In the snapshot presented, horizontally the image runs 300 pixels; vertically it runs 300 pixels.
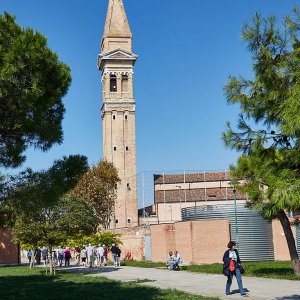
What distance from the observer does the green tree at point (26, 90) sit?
34.3 feet

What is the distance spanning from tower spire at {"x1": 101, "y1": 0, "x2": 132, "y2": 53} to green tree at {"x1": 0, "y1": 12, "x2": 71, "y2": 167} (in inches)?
2923

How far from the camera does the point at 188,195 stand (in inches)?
3000

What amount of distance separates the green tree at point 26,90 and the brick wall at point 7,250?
35.2 meters

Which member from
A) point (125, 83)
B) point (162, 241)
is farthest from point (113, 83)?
point (162, 241)

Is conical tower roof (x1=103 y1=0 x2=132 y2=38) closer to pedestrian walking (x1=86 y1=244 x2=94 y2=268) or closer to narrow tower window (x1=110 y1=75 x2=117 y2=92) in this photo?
narrow tower window (x1=110 y1=75 x2=117 y2=92)

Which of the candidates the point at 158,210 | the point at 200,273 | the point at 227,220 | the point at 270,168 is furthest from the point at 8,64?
the point at 158,210

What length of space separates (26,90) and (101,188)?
49964 millimetres

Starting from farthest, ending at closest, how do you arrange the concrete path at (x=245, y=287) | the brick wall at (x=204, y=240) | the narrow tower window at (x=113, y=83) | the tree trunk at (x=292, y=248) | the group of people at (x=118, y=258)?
the narrow tower window at (x=113, y=83) < the brick wall at (x=204, y=240) < the tree trunk at (x=292, y=248) < the group of people at (x=118, y=258) < the concrete path at (x=245, y=287)

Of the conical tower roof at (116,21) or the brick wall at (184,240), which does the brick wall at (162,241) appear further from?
the conical tower roof at (116,21)

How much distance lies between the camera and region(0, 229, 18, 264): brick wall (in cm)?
4581

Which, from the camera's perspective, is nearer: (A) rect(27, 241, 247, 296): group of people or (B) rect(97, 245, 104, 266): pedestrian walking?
(A) rect(27, 241, 247, 296): group of people

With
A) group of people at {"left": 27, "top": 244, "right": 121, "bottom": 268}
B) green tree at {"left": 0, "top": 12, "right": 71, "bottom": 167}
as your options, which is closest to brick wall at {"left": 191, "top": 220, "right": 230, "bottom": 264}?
group of people at {"left": 27, "top": 244, "right": 121, "bottom": 268}

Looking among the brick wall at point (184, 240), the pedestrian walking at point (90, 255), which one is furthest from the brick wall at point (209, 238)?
the pedestrian walking at point (90, 255)

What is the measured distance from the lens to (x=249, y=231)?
108 ft
